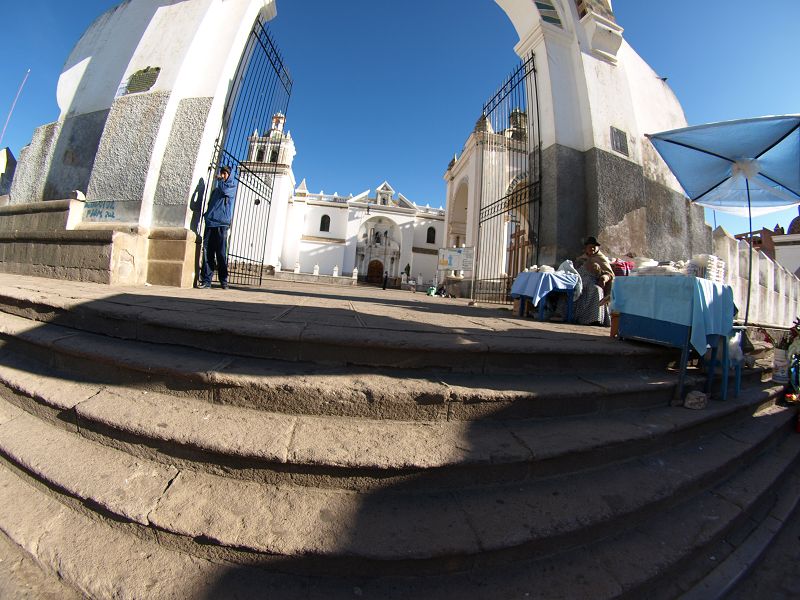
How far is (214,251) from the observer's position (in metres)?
5.14

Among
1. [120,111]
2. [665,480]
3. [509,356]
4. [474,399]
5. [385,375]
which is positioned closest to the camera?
[665,480]

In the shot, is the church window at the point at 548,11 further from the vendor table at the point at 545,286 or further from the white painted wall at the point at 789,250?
the white painted wall at the point at 789,250

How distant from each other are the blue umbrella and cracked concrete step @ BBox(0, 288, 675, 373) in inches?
164

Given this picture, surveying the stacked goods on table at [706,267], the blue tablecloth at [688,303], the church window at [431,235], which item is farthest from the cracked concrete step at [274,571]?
the church window at [431,235]

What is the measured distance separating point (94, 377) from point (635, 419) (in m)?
3.23

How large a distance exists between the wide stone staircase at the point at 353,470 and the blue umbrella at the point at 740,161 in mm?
4219

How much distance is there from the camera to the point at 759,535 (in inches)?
61.2

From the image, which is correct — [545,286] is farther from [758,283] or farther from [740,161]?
[758,283]

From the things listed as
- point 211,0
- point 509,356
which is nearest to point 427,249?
point 211,0

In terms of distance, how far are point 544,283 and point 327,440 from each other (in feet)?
12.6

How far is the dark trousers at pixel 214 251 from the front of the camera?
5004mm

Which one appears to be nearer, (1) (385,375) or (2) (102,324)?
(1) (385,375)

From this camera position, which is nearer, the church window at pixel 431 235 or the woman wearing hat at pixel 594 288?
the woman wearing hat at pixel 594 288

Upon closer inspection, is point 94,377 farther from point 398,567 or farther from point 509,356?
point 509,356
